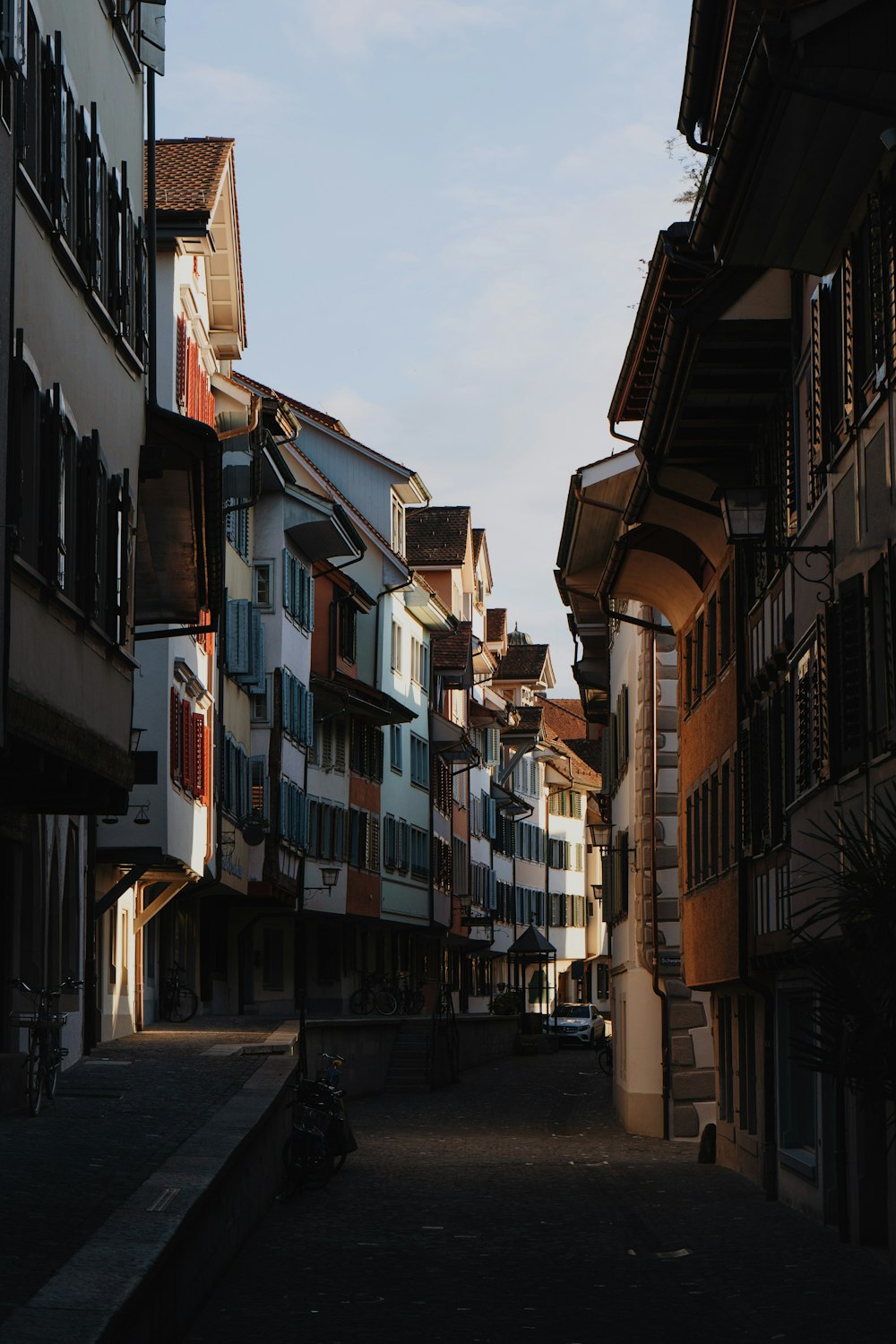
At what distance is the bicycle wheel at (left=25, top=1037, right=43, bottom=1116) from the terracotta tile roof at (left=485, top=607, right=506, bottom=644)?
225 ft

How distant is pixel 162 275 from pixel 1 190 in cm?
1681

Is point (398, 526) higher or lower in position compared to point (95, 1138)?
higher

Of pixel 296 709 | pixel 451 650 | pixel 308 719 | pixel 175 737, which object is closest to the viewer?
pixel 175 737

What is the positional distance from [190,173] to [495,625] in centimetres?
5859

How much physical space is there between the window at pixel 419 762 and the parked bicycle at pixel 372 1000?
8.12 meters

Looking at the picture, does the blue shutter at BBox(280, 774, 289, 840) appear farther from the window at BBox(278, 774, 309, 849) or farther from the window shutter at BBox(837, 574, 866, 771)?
the window shutter at BBox(837, 574, 866, 771)

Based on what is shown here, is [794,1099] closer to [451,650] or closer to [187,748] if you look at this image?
[187,748]

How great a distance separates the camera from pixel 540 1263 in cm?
1547

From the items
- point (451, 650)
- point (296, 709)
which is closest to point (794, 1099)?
point (296, 709)

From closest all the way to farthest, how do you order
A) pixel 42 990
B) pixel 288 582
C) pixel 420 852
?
pixel 42 990, pixel 288 582, pixel 420 852

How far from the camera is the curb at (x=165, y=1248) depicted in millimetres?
7715

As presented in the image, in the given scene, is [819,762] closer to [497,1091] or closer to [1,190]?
[1,190]

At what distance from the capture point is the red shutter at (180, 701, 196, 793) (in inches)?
1185

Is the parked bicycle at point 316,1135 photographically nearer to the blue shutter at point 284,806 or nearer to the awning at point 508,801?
the blue shutter at point 284,806
